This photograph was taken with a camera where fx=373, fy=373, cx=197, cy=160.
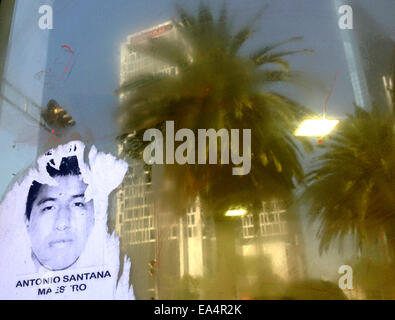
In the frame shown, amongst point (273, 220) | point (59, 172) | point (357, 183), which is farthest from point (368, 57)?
point (59, 172)

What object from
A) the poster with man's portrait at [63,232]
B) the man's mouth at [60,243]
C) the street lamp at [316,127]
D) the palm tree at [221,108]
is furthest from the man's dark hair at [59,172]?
the street lamp at [316,127]

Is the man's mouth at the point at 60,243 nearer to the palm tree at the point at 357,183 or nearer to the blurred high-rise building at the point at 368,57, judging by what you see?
the palm tree at the point at 357,183

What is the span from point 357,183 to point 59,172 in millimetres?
2753

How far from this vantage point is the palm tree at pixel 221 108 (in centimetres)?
326

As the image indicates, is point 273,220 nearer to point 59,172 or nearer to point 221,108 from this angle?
point 221,108

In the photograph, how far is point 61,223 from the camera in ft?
11.4

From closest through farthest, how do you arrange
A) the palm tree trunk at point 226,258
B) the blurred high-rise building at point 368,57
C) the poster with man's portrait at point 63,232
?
1. the palm tree trunk at point 226,258
2. the poster with man's portrait at point 63,232
3. the blurred high-rise building at point 368,57

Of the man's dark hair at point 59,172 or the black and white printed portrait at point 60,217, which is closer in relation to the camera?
the black and white printed portrait at point 60,217

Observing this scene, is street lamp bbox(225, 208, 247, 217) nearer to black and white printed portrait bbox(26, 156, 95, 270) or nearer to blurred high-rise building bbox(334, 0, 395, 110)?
black and white printed portrait bbox(26, 156, 95, 270)

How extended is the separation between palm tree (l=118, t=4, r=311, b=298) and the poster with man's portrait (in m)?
0.53

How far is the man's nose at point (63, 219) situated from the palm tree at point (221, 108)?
82 cm
